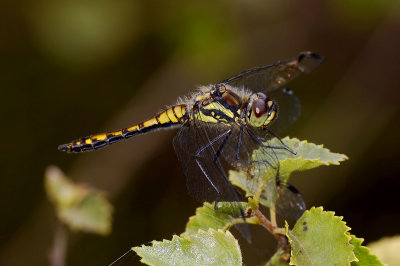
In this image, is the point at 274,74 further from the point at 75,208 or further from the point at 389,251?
the point at 75,208

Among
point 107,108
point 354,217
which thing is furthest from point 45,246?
point 354,217

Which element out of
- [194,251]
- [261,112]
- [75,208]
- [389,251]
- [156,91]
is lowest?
[389,251]

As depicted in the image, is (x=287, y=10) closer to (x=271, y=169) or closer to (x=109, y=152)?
(x=109, y=152)

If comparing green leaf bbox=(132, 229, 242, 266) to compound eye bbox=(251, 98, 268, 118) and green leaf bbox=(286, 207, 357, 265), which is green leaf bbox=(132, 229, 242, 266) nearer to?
green leaf bbox=(286, 207, 357, 265)

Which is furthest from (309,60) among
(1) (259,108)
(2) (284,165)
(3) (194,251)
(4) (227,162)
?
(3) (194,251)

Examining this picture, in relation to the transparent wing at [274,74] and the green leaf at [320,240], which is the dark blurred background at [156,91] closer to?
the transparent wing at [274,74]

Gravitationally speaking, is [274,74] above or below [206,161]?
above

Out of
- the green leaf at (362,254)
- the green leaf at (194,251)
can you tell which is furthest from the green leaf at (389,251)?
the green leaf at (194,251)

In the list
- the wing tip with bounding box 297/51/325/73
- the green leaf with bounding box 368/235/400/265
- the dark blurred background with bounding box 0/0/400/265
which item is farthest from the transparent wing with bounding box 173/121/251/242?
the dark blurred background with bounding box 0/0/400/265
